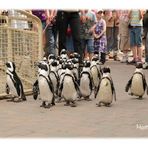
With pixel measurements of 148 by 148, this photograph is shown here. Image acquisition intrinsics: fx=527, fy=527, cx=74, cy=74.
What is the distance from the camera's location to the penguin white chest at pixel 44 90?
6023mm

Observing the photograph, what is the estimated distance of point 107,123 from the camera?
522 centimetres

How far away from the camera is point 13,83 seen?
6543mm

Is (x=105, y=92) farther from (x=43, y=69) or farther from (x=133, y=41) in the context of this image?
(x=133, y=41)

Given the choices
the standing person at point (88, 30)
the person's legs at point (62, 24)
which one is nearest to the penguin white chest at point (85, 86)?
the person's legs at point (62, 24)

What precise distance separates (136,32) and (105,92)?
585 cm

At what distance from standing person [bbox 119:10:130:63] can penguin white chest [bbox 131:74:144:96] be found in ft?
17.7

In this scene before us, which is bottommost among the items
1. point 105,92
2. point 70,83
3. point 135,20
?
point 105,92

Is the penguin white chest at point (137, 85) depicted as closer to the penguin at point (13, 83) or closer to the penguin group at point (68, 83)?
the penguin group at point (68, 83)

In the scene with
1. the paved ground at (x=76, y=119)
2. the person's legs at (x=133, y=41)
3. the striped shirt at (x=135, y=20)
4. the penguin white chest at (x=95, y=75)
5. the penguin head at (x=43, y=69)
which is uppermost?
the striped shirt at (x=135, y=20)

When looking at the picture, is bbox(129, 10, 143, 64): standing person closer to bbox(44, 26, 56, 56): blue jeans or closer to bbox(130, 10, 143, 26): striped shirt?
bbox(130, 10, 143, 26): striped shirt

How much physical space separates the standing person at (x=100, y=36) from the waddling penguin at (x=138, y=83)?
5.58m

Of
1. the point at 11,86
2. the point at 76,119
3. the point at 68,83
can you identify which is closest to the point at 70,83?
the point at 68,83

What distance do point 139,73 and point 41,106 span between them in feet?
4.46
